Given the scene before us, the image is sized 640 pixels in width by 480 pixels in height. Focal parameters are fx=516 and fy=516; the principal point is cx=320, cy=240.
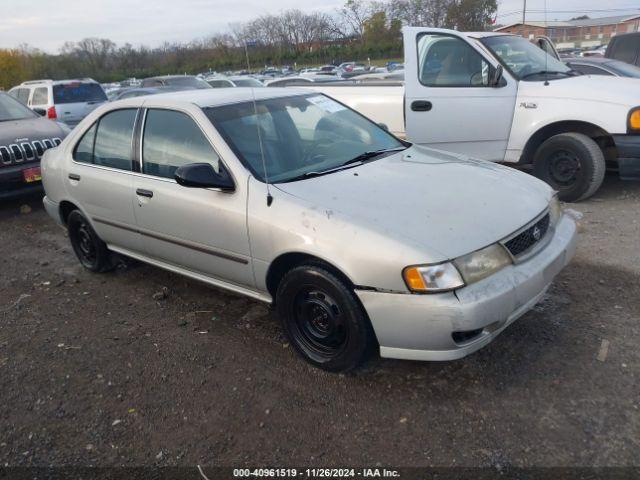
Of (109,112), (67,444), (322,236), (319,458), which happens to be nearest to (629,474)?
(319,458)

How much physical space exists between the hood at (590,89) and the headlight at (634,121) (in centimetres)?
8

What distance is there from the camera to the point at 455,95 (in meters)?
5.90

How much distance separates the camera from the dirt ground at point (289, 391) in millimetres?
2459

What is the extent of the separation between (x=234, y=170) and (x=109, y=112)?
1702mm

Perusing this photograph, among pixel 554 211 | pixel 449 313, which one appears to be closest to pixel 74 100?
pixel 554 211

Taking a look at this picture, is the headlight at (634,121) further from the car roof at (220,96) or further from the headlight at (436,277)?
the headlight at (436,277)

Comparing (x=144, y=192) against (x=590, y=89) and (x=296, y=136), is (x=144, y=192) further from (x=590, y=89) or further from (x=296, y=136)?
(x=590, y=89)

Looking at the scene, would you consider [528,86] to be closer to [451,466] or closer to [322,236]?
[322,236]

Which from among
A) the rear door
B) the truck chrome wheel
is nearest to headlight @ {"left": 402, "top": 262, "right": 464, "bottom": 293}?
the truck chrome wheel

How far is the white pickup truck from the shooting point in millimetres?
5547

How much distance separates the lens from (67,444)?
8.66ft

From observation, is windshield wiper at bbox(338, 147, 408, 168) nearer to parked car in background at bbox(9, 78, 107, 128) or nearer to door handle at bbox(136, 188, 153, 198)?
door handle at bbox(136, 188, 153, 198)

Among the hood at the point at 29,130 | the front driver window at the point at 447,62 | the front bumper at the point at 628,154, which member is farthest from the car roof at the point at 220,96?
the hood at the point at 29,130

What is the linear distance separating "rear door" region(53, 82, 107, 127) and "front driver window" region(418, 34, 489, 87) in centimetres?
1025
